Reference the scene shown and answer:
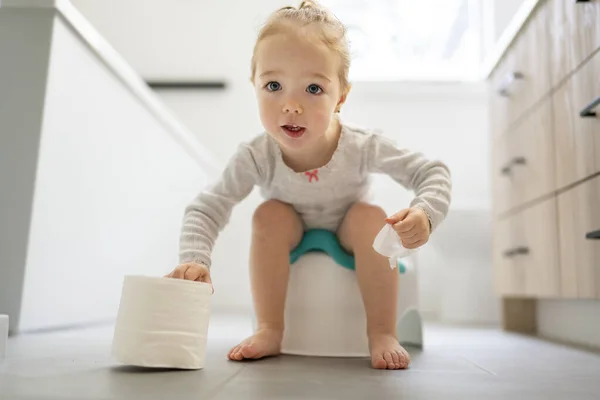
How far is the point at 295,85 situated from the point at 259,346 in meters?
0.40

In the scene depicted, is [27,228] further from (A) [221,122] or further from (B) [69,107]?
(A) [221,122]

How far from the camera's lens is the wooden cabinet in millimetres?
1142

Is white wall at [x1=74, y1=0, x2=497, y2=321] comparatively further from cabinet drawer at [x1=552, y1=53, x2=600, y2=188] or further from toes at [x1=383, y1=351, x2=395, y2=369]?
toes at [x1=383, y1=351, x2=395, y2=369]

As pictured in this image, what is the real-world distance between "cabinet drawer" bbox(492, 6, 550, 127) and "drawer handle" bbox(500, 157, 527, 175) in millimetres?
118

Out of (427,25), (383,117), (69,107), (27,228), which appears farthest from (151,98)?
(427,25)

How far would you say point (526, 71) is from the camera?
1.54 m

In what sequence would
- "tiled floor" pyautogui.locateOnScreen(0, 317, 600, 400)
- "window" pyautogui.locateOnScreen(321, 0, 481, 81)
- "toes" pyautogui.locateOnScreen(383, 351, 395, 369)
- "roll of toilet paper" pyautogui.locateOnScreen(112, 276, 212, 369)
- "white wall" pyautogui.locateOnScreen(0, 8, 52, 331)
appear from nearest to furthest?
"tiled floor" pyautogui.locateOnScreen(0, 317, 600, 400), "roll of toilet paper" pyautogui.locateOnScreen(112, 276, 212, 369), "toes" pyautogui.locateOnScreen(383, 351, 395, 369), "white wall" pyautogui.locateOnScreen(0, 8, 52, 331), "window" pyautogui.locateOnScreen(321, 0, 481, 81)

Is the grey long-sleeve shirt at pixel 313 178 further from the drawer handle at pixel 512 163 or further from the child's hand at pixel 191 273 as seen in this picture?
the drawer handle at pixel 512 163

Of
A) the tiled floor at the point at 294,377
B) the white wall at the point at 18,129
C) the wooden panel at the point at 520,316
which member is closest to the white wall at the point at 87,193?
the white wall at the point at 18,129

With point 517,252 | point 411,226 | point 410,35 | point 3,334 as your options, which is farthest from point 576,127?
point 410,35

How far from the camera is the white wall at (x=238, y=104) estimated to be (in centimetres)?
277

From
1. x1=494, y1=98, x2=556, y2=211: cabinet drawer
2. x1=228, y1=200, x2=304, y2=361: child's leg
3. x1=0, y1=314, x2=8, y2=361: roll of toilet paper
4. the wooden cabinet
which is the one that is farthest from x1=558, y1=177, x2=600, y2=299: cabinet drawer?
x1=0, y1=314, x2=8, y2=361: roll of toilet paper

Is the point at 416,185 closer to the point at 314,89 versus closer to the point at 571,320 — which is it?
the point at 314,89

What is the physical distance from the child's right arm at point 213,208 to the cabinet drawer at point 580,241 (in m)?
0.62
